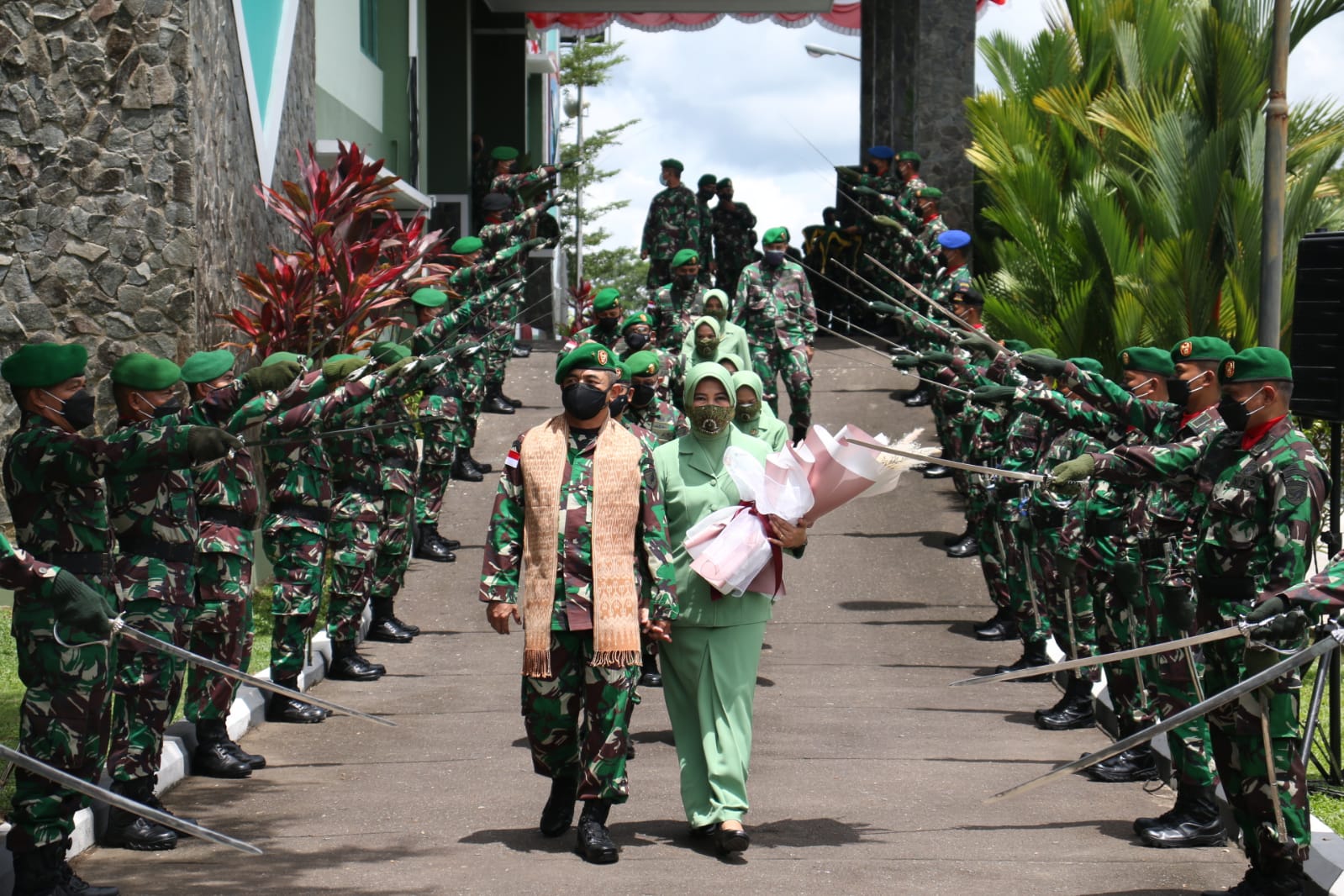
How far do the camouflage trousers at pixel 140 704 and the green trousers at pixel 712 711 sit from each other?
2180 mm

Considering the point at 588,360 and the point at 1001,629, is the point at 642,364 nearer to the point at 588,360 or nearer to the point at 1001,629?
the point at 588,360

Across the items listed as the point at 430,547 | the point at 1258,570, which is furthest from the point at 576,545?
the point at 430,547

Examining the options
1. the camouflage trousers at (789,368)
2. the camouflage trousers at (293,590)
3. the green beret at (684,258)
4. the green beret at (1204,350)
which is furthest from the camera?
the camouflage trousers at (789,368)

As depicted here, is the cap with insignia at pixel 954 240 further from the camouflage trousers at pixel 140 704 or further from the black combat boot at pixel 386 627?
the camouflage trousers at pixel 140 704

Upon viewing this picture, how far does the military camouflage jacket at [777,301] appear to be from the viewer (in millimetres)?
17109

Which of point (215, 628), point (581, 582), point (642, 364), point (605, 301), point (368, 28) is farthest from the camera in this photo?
point (368, 28)

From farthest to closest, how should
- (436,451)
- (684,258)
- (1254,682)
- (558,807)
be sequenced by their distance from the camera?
(684,258) < (436,451) < (558,807) < (1254,682)

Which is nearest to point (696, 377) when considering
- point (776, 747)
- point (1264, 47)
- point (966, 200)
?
point (776, 747)

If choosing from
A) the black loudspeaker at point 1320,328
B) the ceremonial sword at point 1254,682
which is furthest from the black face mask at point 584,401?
the black loudspeaker at point 1320,328

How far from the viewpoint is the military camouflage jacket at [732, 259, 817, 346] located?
674 inches

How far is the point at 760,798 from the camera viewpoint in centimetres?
800

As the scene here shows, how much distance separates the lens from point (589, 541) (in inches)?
277

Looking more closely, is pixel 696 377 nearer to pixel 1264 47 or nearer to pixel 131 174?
pixel 131 174

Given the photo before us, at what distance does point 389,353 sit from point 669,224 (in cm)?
1196
